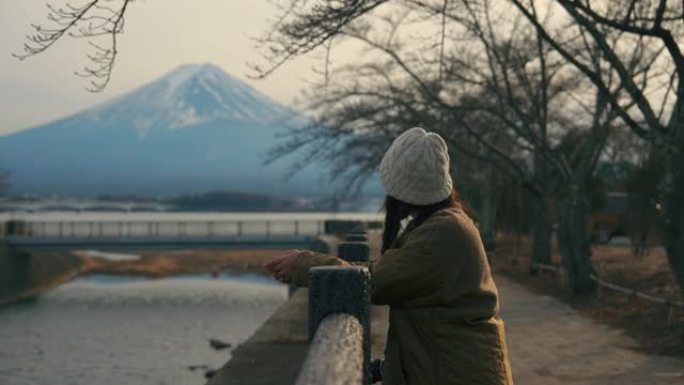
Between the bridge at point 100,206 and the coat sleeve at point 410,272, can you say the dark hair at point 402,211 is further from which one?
the bridge at point 100,206

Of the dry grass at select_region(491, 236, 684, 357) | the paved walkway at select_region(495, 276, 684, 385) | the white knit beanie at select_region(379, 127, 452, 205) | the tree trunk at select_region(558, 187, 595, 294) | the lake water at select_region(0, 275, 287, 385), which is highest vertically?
the white knit beanie at select_region(379, 127, 452, 205)

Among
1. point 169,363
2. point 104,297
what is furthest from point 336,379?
point 104,297

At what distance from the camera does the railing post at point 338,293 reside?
2918 millimetres

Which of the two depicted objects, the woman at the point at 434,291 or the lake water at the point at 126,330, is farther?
the lake water at the point at 126,330

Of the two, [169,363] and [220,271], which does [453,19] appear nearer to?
[169,363]

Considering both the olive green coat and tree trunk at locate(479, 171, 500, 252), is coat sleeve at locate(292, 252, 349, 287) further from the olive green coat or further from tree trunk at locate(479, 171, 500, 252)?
tree trunk at locate(479, 171, 500, 252)

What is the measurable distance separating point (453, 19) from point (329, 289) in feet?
42.4

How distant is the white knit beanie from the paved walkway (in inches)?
251

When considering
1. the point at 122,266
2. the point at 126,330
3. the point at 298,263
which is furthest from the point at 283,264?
the point at 122,266

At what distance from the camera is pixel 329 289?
3010 millimetres

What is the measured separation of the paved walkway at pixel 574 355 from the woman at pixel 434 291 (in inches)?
249

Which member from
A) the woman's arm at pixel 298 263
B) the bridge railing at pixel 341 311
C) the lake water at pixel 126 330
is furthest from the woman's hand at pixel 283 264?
the lake water at pixel 126 330

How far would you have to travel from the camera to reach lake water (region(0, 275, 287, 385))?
25.7m

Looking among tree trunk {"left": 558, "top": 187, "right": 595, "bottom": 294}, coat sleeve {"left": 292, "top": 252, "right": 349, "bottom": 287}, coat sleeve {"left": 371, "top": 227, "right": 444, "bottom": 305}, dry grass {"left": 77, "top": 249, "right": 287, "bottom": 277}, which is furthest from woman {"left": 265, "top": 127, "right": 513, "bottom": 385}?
dry grass {"left": 77, "top": 249, "right": 287, "bottom": 277}
